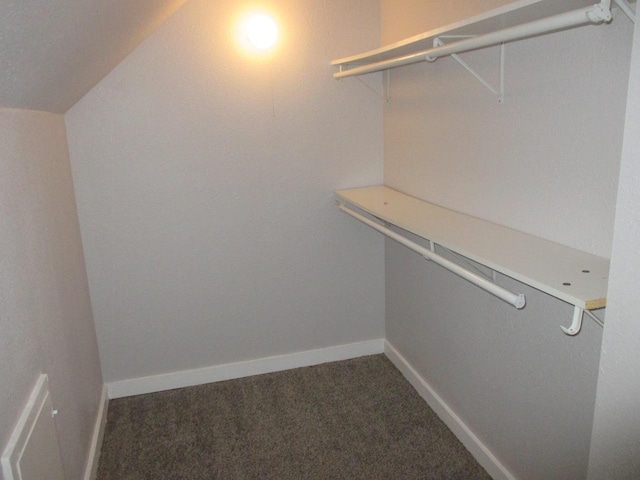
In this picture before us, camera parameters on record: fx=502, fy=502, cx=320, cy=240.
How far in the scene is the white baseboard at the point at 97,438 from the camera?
2.00 meters

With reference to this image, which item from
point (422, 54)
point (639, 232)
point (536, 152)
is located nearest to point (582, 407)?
point (536, 152)

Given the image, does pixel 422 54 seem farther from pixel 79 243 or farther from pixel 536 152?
pixel 79 243

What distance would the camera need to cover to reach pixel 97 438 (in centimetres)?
219

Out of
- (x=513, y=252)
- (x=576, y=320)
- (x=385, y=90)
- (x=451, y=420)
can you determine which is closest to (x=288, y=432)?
(x=451, y=420)

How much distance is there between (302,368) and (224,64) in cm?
167

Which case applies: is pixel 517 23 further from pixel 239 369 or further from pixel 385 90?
pixel 239 369

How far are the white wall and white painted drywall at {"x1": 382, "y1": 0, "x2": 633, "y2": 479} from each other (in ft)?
4.97

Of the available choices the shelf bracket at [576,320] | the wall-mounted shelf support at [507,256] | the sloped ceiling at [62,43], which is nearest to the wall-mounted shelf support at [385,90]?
the wall-mounted shelf support at [507,256]

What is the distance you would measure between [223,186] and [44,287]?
110 centimetres

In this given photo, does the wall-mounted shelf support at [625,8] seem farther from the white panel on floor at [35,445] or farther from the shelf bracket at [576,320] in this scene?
the white panel on floor at [35,445]

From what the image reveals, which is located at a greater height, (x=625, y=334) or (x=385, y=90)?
(x=385, y=90)

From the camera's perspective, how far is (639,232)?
28.5 inches

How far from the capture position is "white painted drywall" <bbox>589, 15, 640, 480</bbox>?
724mm

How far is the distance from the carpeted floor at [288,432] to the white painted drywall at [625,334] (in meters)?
1.34
